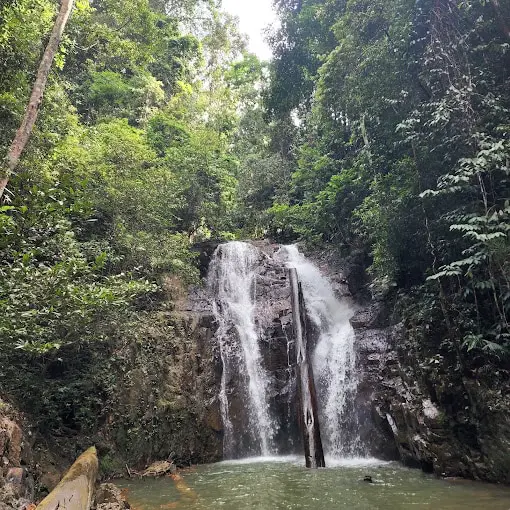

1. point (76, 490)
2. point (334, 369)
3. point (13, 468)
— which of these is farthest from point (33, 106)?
point (334, 369)

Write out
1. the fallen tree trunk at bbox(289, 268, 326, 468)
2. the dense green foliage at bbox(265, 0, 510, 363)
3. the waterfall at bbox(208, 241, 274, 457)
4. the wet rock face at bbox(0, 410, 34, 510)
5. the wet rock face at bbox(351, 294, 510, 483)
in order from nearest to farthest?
the wet rock face at bbox(0, 410, 34, 510)
the wet rock face at bbox(351, 294, 510, 483)
the dense green foliage at bbox(265, 0, 510, 363)
the fallen tree trunk at bbox(289, 268, 326, 468)
the waterfall at bbox(208, 241, 274, 457)

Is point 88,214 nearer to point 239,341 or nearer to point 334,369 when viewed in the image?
point 239,341

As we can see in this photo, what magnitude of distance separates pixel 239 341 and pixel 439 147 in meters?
8.27

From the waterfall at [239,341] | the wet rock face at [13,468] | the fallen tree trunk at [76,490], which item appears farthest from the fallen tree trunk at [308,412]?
the wet rock face at [13,468]

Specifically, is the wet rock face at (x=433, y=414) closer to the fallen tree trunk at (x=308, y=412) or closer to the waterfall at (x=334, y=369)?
the waterfall at (x=334, y=369)

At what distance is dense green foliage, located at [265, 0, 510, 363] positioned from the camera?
7.83m

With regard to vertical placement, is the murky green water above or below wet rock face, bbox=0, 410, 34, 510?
below

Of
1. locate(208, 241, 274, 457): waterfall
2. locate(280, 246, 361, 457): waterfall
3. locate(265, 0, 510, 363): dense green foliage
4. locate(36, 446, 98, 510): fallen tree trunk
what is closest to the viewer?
locate(36, 446, 98, 510): fallen tree trunk

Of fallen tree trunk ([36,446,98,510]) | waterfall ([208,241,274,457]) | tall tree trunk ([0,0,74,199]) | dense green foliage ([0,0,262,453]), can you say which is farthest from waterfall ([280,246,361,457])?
tall tree trunk ([0,0,74,199])

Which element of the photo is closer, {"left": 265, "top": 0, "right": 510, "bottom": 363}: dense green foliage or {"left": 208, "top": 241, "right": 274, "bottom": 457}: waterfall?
{"left": 265, "top": 0, "right": 510, "bottom": 363}: dense green foliage

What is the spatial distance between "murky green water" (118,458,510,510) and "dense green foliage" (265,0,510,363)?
7.99 ft

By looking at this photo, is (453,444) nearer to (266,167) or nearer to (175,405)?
(175,405)

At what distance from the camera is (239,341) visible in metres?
13.5

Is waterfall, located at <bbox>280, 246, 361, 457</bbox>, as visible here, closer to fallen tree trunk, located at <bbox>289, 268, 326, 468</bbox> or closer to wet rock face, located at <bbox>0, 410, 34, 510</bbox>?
fallen tree trunk, located at <bbox>289, 268, 326, 468</bbox>
